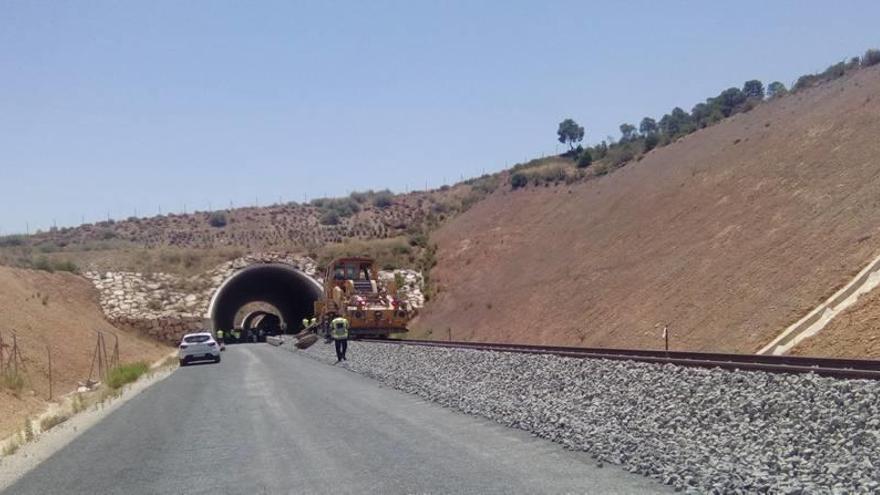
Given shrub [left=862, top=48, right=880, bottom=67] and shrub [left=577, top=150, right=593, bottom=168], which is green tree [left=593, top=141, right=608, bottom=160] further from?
shrub [left=862, top=48, right=880, bottom=67]

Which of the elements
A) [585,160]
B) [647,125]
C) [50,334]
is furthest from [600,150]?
[50,334]

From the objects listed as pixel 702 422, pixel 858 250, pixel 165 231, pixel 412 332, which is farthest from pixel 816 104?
pixel 165 231

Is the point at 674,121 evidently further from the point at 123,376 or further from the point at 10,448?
the point at 10,448

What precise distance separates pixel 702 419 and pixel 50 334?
3326cm

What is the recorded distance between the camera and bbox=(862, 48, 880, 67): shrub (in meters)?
50.8

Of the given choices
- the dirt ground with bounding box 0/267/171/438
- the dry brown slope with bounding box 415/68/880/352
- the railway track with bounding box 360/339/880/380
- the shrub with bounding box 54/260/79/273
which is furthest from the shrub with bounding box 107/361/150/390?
the shrub with bounding box 54/260/79/273

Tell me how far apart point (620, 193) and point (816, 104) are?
13.7 meters

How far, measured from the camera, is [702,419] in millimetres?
13805

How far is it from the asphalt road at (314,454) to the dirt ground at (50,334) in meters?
6.77

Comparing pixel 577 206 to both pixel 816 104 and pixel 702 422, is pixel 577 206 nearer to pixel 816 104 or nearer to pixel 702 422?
pixel 816 104

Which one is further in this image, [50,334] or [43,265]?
[43,265]

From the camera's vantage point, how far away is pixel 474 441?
14.3 meters

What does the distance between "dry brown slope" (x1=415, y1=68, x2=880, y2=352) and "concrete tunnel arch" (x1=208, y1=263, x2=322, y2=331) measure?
10.4 metres

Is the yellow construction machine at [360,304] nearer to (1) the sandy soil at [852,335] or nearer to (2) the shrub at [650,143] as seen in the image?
(1) the sandy soil at [852,335]
